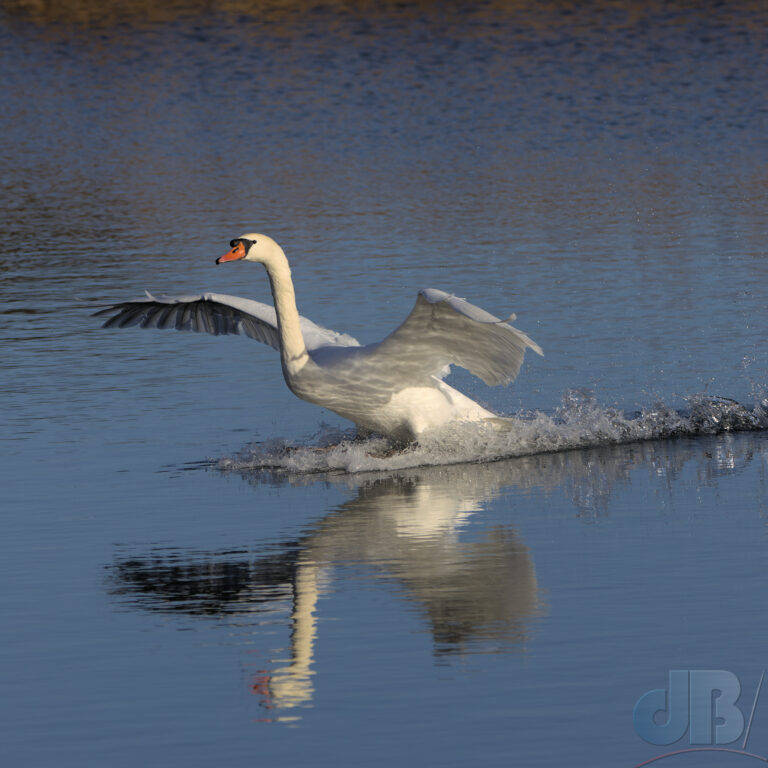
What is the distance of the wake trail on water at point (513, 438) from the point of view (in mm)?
11750

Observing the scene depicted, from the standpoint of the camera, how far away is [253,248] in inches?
471

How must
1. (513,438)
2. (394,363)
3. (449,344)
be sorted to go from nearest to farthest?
(449,344)
(394,363)
(513,438)

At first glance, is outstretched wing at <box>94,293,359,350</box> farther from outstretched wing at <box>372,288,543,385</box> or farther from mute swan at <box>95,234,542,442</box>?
outstretched wing at <box>372,288,543,385</box>

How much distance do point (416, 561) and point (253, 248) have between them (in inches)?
143

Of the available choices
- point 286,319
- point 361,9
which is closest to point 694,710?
point 286,319

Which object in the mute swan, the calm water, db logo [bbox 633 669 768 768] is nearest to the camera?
db logo [bbox 633 669 768 768]

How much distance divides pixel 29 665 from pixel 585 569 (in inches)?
105

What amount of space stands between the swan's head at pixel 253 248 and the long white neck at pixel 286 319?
0.04m

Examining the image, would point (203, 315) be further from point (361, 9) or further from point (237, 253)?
point (361, 9)

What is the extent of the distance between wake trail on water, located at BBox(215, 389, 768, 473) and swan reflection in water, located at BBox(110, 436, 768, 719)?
235 millimetres

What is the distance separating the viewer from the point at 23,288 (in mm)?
19062

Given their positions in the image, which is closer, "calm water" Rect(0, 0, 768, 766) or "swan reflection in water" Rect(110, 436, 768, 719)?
"calm water" Rect(0, 0, 768, 766)

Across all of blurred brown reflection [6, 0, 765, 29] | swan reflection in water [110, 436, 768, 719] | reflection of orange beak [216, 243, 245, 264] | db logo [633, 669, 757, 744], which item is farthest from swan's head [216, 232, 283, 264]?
blurred brown reflection [6, 0, 765, 29]

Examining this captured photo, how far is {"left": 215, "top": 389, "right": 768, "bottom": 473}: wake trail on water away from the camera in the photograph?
11.8 meters
